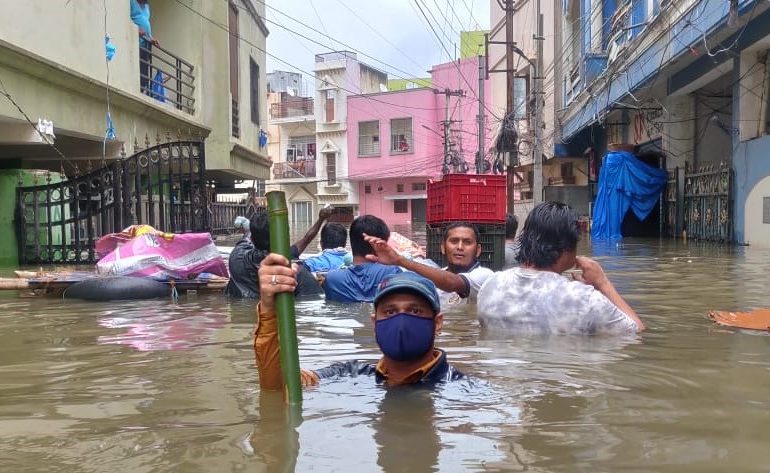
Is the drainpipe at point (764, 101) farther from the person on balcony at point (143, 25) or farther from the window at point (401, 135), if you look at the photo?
the window at point (401, 135)

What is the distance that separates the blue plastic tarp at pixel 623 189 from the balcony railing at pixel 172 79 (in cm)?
1070

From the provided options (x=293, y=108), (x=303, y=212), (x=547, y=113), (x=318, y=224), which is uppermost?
(x=293, y=108)

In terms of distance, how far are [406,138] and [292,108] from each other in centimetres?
935

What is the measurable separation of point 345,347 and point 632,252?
9.96 meters

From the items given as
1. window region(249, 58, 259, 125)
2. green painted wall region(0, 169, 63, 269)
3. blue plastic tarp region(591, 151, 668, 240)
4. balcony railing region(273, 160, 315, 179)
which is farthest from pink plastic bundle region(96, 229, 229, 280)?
balcony railing region(273, 160, 315, 179)

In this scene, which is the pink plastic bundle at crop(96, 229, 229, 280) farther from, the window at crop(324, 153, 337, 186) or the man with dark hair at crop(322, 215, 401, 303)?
the window at crop(324, 153, 337, 186)

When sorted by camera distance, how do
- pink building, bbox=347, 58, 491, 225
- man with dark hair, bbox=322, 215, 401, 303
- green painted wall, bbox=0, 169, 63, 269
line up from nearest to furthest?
man with dark hair, bbox=322, 215, 401, 303 < green painted wall, bbox=0, 169, 63, 269 < pink building, bbox=347, 58, 491, 225

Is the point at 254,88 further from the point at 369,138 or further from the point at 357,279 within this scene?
the point at 369,138

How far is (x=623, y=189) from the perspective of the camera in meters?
19.2

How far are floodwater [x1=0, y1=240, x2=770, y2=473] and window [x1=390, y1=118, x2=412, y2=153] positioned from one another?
133ft

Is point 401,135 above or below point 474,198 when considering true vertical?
above

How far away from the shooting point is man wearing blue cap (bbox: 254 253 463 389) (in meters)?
2.91

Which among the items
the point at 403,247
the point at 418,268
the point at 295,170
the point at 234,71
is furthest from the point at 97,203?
the point at 295,170

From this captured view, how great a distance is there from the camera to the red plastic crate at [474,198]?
9203 millimetres
